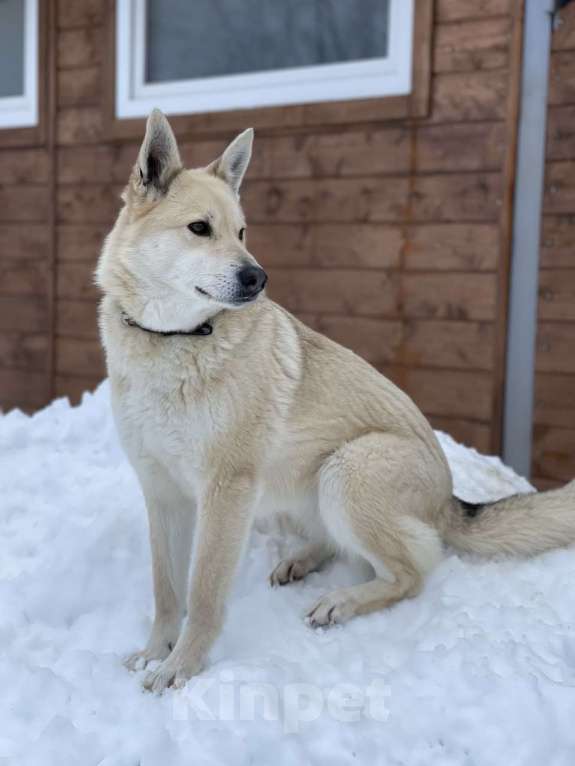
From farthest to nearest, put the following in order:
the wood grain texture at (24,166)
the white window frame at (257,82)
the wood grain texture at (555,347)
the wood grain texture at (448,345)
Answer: the wood grain texture at (24,166) < the white window frame at (257,82) < the wood grain texture at (448,345) < the wood grain texture at (555,347)

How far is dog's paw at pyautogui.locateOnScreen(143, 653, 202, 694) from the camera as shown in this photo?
205 centimetres

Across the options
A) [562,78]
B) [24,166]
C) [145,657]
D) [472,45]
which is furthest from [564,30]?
[24,166]

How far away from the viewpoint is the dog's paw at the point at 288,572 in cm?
267

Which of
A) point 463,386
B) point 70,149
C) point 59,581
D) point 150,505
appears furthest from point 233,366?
→ point 70,149

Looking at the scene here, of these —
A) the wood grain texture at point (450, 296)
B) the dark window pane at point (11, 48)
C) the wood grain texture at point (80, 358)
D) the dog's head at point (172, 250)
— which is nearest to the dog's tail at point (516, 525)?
the dog's head at point (172, 250)

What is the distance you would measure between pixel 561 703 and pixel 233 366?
1.28m

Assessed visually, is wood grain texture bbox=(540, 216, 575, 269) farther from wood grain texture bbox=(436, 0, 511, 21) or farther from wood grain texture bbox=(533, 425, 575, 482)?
wood grain texture bbox=(436, 0, 511, 21)

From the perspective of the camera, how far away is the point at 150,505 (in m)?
2.45

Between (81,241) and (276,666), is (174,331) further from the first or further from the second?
(81,241)

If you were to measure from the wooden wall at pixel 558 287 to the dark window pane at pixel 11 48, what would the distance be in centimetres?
396

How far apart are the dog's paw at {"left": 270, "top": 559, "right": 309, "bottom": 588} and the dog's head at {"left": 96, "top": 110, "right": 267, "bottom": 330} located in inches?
38.4

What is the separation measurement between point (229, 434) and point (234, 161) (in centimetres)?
102

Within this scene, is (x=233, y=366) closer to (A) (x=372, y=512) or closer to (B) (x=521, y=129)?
(A) (x=372, y=512)

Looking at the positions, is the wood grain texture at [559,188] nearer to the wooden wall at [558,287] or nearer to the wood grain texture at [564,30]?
the wooden wall at [558,287]
